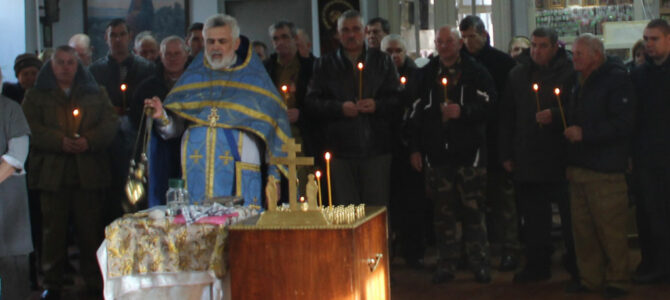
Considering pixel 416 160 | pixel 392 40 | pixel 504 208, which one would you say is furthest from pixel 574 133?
pixel 392 40

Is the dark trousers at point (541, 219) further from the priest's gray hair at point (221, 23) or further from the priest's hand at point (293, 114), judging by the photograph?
the priest's gray hair at point (221, 23)

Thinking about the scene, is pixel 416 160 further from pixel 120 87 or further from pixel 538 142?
pixel 120 87

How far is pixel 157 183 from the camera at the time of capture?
5141 millimetres

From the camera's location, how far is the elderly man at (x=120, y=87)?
6.69 m

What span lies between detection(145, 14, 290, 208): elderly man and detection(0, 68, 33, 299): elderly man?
76 cm

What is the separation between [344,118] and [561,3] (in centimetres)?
432

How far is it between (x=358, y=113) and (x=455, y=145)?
630 millimetres

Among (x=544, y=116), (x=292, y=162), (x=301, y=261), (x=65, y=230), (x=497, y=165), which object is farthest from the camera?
(x=497, y=165)

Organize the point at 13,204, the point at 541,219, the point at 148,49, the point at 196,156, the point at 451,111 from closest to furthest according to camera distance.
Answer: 1. the point at 196,156
2. the point at 13,204
3. the point at 451,111
4. the point at 541,219
5. the point at 148,49

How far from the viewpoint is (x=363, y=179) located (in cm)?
636

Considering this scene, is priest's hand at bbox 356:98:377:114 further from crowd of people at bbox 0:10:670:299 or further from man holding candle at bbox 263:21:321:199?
man holding candle at bbox 263:21:321:199

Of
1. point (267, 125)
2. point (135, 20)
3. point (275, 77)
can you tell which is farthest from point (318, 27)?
point (267, 125)

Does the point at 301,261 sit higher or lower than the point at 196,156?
lower

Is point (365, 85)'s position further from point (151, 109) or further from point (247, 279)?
point (247, 279)
